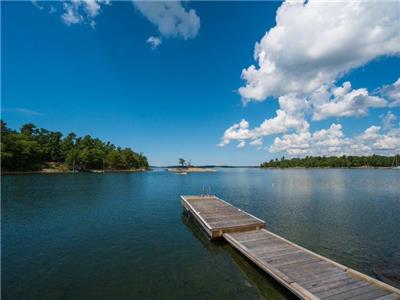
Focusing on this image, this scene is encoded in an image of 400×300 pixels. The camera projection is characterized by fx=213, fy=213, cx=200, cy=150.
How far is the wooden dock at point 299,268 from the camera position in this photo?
631 cm

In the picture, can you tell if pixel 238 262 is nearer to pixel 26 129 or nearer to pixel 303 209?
pixel 303 209

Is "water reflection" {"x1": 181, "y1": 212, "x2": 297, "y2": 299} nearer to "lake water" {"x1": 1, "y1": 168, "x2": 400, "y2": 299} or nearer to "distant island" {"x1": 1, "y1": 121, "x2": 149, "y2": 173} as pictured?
"lake water" {"x1": 1, "y1": 168, "x2": 400, "y2": 299}

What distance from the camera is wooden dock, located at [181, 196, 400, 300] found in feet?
20.7

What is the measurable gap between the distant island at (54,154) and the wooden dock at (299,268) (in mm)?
77735

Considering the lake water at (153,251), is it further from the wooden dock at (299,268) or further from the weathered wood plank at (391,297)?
the weathered wood plank at (391,297)

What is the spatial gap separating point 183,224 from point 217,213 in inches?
113

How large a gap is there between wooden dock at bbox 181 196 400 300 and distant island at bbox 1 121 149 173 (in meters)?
77.7

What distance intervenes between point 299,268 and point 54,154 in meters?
106

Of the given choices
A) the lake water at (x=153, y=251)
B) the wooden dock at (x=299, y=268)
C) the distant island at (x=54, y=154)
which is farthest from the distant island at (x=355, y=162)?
the wooden dock at (x=299, y=268)

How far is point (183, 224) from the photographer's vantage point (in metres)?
16.8

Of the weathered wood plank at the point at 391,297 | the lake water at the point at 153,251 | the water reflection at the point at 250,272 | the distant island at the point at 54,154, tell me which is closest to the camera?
the weathered wood plank at the point at 391,297

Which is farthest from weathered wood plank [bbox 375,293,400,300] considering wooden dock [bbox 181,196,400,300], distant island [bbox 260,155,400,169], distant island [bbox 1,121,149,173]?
distant island [bbox 260,155,400,169]

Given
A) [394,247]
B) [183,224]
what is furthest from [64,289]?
[394,247]

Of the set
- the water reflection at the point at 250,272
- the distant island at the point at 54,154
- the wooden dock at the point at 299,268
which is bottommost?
the water reflection at the point at 250,272
